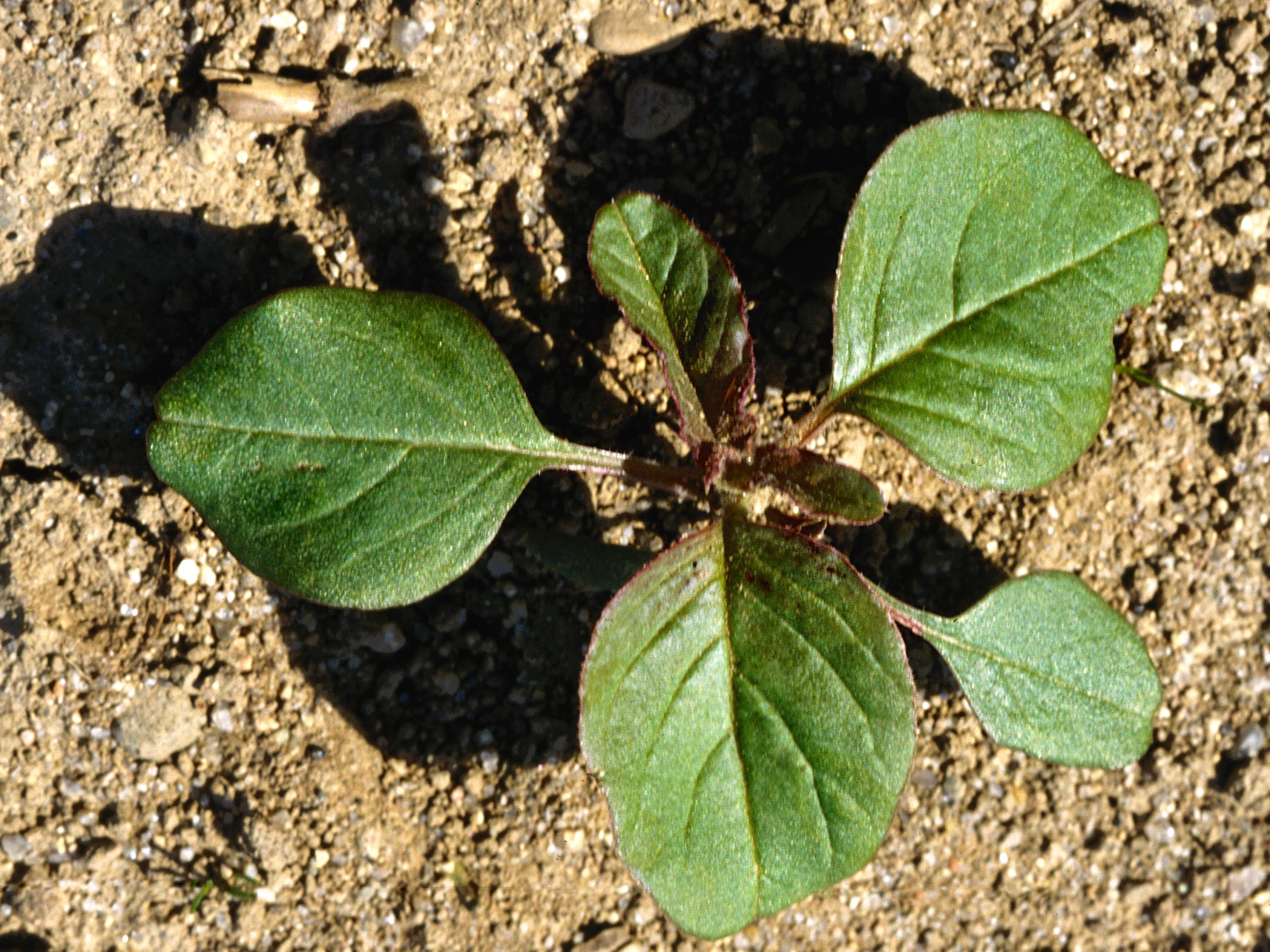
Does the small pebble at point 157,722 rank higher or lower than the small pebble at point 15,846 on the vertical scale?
higher

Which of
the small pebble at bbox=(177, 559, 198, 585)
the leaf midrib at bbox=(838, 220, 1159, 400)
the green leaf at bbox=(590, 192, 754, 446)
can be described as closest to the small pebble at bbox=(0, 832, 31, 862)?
the small pebble at bbox=(177, 559, 198, 585)

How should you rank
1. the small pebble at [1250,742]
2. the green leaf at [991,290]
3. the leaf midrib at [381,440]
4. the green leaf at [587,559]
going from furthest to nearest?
the small pebble at [1250,742], the green leaf at [587,559], the green leaf at [991,290], the leaf midrib at [381,440]

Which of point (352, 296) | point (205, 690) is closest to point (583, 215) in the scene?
point (352, 296)

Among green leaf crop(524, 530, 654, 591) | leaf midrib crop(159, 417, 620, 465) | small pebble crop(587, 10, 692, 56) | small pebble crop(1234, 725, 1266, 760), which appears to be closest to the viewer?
leaf midrib crop(159, 417, 620, 465)

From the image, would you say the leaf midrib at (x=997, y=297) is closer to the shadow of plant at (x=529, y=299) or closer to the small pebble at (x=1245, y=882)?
the shadow of plant at (x=529, y=299)

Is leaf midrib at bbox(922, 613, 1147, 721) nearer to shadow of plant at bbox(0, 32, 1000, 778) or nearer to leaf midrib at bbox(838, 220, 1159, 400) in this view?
shadow of plant at bbox(0, 32, 1000, 778)

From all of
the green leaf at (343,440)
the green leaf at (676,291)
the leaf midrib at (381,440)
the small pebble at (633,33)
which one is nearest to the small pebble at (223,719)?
the green leaf at (343,440)
